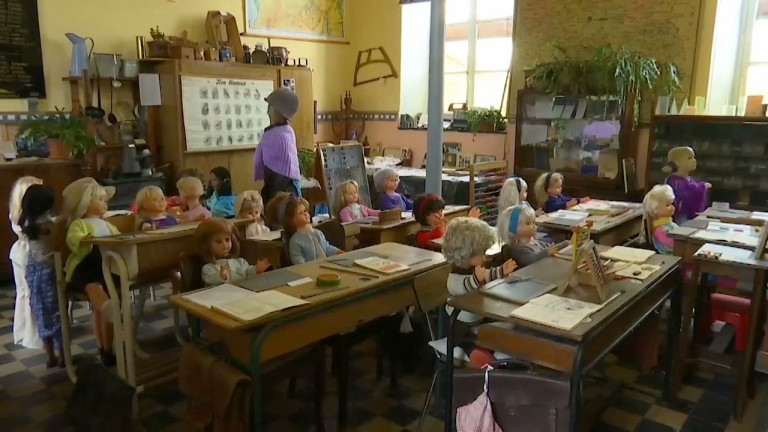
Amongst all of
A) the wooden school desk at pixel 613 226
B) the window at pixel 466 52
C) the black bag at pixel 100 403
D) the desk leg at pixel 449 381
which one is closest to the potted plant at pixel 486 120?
the window at pixel 466 52

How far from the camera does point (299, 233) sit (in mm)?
3215

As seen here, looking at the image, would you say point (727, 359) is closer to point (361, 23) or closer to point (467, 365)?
point (467, 365)

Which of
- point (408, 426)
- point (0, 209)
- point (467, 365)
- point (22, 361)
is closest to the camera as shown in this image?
point (467, 365)

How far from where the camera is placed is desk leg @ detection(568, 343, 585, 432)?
199 centimetres

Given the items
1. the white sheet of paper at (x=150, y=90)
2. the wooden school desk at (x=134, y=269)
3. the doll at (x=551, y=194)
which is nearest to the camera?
the wooden school desk at (x=134, y=269)

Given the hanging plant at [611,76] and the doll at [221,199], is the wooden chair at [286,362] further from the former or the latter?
the hanging plant at [611,76]

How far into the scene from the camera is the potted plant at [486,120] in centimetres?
714

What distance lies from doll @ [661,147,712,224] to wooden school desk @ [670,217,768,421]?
59.8 inches

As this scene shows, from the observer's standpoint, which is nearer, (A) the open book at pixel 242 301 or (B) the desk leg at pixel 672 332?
(A) the open book at pixel 242 301

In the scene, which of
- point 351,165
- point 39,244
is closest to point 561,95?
point 351,165

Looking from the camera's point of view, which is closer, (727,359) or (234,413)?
(234,413)

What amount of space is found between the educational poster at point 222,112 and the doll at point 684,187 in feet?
14.5

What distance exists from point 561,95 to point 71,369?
16.9 feet

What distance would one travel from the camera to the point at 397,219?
158 inches
